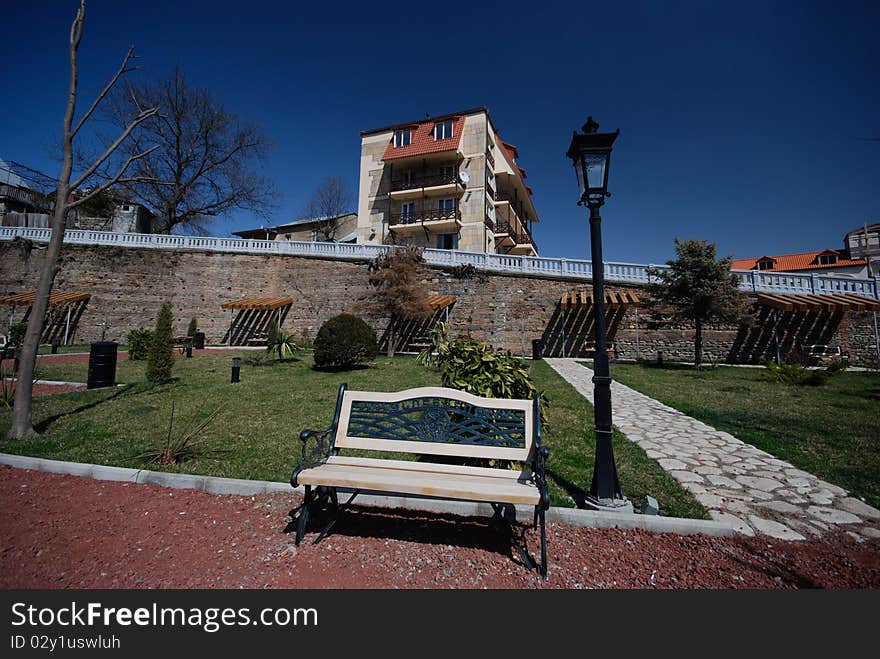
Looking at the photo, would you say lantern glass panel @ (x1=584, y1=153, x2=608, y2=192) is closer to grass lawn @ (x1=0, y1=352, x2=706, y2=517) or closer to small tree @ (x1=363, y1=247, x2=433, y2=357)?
grass lawn @ (x1=0, y1=352, x2=706, y2=517)

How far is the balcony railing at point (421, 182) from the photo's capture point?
23812 millimetres

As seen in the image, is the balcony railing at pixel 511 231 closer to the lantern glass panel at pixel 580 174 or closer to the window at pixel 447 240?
the window at pixel 447 240

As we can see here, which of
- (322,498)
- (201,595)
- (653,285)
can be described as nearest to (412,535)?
(322,498)

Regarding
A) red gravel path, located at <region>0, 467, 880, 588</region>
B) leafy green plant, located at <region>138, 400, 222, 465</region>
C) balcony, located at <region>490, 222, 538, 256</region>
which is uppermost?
balcony, located at <region>490, 222, 538, 256</region>

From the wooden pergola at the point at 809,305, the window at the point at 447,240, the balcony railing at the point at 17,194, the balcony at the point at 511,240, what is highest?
the balcony railing at the point at 17,194

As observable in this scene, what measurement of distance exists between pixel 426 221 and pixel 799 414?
21064 mm

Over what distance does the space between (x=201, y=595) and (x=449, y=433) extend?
187 cm

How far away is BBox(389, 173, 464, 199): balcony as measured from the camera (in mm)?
23547

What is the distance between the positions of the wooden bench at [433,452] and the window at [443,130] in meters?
24.8

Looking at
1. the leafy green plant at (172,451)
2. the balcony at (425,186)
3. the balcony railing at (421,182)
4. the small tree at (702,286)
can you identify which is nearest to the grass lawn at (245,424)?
the leafy green plant at (172,451)

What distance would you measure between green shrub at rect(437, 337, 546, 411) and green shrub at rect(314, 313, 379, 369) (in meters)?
7.22

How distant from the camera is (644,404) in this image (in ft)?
23.8

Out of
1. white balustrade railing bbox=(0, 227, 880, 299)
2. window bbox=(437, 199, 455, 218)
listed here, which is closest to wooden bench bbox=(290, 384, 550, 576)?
white balustrade railing bbox=(0, 227, 880, 299)

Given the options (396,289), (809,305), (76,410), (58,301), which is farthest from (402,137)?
(76,410)
